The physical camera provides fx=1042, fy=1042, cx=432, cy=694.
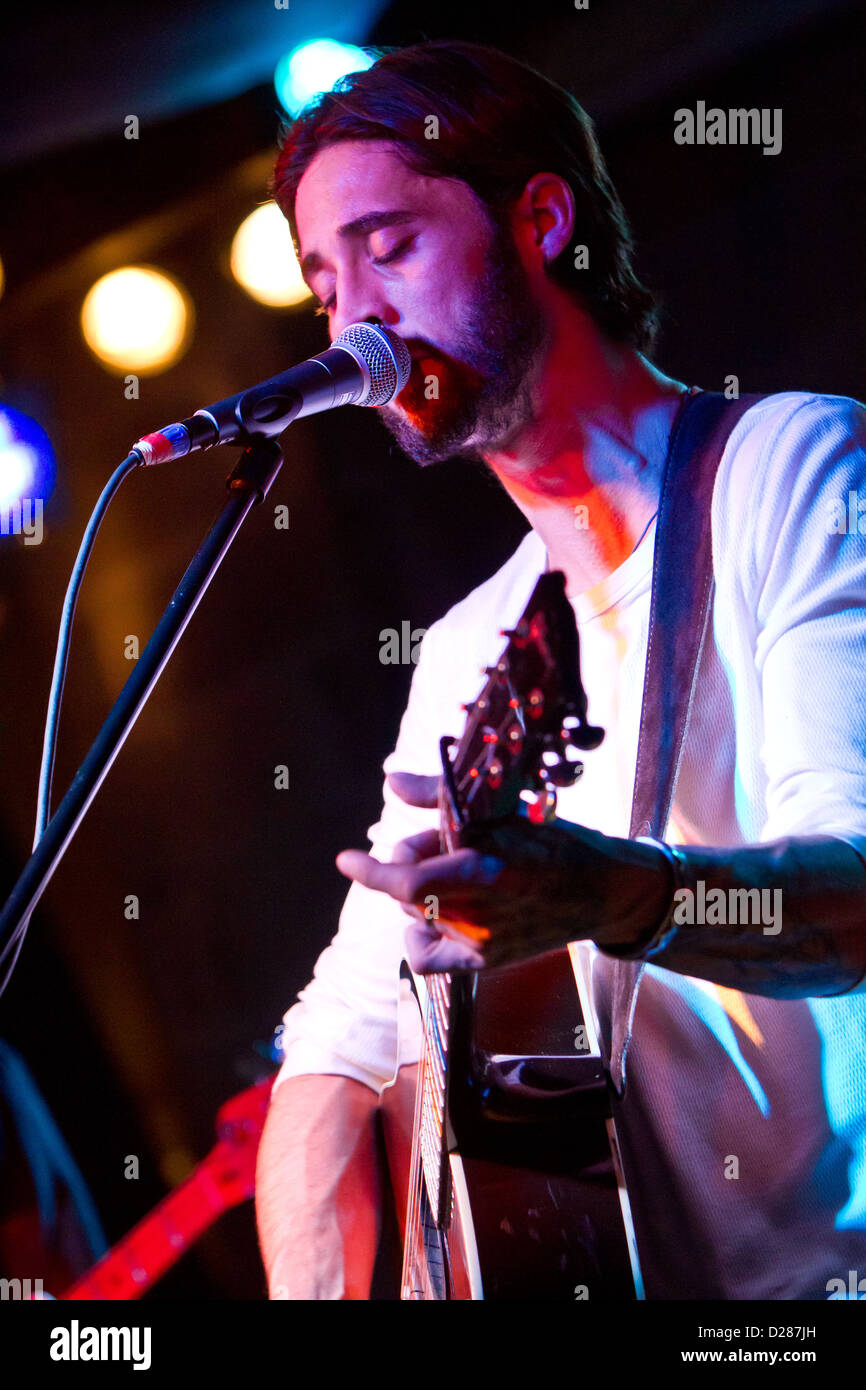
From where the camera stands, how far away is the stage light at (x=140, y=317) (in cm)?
225

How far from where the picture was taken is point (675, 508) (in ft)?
4.83

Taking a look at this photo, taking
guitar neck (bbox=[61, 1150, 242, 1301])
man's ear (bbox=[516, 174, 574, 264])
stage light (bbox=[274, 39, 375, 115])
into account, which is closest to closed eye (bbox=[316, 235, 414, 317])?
man's ear (bbox=[516, 174, 574, 264])

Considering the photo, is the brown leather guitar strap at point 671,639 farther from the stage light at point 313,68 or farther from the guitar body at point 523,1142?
the stage light at point 313,68

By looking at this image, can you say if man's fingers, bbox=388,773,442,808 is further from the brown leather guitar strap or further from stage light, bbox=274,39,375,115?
stage light, bbox=274,39,375,115

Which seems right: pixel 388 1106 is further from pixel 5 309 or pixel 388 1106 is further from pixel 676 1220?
pixel 5 309

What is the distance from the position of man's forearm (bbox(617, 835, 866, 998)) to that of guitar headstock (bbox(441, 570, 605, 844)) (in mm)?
202

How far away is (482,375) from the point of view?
167 cm

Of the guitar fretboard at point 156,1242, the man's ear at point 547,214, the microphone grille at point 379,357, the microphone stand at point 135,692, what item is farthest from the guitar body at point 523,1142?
the man's ear at point 547,214

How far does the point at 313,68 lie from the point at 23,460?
1022 mm

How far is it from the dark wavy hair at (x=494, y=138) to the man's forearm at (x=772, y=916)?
1.15 m

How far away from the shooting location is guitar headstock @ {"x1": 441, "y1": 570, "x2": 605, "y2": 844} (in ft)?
2.51

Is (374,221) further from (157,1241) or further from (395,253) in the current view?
(157,1241)

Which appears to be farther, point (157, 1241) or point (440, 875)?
point (157, 1241)

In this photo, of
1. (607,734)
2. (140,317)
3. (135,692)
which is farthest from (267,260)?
(135,692)
